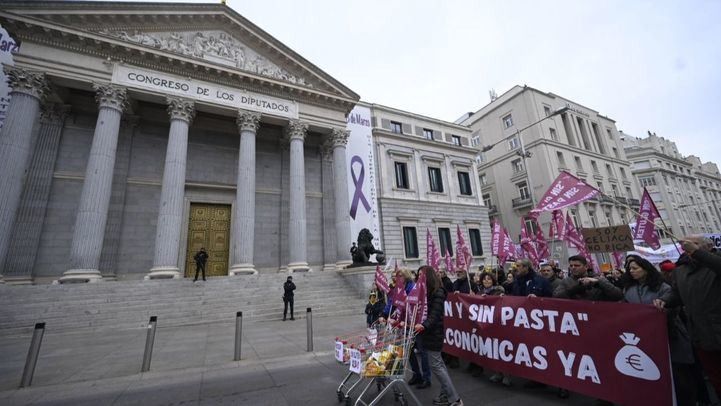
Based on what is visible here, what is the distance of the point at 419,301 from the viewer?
424cm

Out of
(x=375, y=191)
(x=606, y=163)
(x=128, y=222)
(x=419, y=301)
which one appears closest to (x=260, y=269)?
(x=128, y=222)

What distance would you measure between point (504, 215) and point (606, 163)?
1630 cm

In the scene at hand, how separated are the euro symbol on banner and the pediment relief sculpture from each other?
20768 millimetres

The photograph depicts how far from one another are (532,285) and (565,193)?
3548mm

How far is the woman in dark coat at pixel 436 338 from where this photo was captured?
392 centimetres

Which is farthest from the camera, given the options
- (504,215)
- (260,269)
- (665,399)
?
(504,215)

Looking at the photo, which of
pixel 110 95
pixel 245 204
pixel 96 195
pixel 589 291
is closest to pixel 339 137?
pixel 245 204

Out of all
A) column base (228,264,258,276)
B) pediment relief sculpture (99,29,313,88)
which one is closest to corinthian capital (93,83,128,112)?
pediment relief sculpture (99,29,313,88)

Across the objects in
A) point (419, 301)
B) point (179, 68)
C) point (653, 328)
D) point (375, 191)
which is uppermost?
point (179, 68)

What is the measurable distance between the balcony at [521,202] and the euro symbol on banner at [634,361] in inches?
1258

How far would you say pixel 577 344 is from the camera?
13.3 ft

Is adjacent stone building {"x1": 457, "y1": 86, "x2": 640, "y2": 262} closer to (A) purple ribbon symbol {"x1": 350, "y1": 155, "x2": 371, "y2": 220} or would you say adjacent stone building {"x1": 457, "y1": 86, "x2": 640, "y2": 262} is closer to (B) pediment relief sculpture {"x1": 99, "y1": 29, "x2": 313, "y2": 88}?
(A) purple ribbon symbol {"x1": 350, "y1": 155, "x2": 371, "y2": 220}

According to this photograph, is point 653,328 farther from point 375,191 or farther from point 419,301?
point 375,191

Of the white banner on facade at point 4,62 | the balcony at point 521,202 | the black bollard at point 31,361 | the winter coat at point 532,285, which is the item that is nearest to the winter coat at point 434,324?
the winter coat at point 532,285
